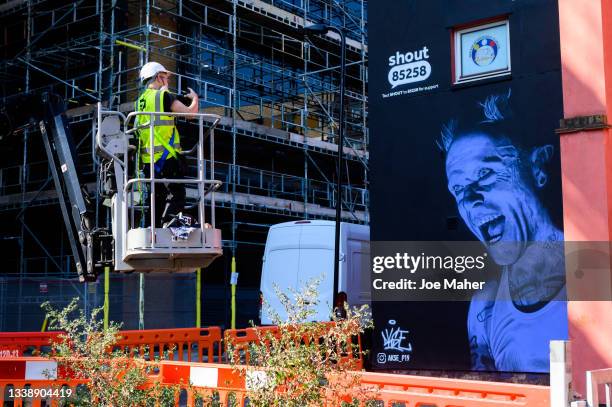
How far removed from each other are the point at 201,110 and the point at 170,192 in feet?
54.4

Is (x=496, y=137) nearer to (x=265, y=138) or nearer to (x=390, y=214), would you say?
(x=390, y=214)

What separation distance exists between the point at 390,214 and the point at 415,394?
6.76 meters

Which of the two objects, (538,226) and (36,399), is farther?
(538,226)

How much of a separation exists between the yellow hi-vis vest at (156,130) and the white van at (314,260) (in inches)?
367

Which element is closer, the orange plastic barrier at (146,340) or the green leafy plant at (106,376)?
the green leafy plant at (106,376)

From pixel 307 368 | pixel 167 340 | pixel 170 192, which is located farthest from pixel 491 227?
pixel 307 368

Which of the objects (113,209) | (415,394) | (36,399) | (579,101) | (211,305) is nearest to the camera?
(415,394)

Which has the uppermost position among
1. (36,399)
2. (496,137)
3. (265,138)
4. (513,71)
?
(265,138)

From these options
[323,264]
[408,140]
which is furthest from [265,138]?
[408,140]

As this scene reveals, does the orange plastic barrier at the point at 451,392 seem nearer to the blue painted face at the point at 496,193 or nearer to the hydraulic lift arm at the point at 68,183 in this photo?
the hydraulic lift arm at the point at 68,183

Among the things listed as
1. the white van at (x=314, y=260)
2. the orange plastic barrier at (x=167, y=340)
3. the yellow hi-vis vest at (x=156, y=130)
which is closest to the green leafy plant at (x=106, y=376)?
the yellow hi-vis vest at (x=156, y=130)

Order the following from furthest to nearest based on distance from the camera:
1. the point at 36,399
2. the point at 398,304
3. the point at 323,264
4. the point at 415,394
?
the point at 323,264 → the point at 398,304 → the point at 36,399 → the point at 415,394

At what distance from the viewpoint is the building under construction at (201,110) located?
1981cm

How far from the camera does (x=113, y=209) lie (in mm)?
7875
